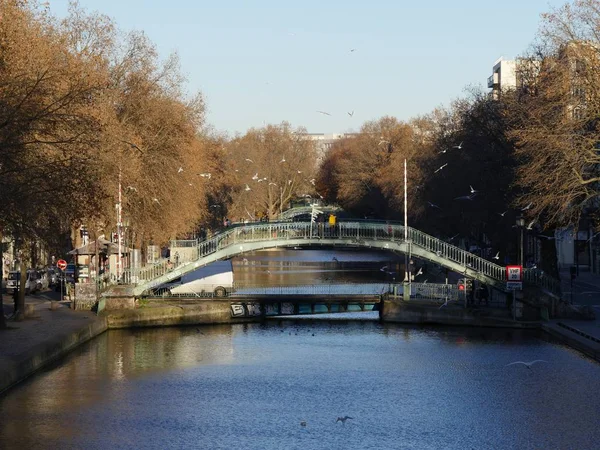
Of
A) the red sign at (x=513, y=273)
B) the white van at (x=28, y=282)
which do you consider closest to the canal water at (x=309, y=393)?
the red sign at (x=513, y=273)

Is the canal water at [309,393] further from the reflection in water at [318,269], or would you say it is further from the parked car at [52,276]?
the reflection in water at [318,269]

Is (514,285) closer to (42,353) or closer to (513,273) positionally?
(513,273)

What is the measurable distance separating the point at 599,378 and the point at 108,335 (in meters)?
23.3

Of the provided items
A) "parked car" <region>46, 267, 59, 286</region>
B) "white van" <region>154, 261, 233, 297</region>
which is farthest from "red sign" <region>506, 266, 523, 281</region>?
"parked car" <region>46, 267, 59, 286</region>

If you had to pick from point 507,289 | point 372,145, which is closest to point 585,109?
point 507,289

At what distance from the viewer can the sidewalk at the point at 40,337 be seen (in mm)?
38875

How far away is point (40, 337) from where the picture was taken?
4541cm

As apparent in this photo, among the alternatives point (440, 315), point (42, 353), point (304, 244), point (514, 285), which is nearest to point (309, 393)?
point (42, 353)

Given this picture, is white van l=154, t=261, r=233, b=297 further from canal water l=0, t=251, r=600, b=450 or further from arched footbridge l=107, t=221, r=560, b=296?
canal water l=0, t=251, r=600, b=450

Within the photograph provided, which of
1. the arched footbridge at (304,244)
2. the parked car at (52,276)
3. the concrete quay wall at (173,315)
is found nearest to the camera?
the concrete quay wall at (173,315)

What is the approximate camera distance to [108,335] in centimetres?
5328

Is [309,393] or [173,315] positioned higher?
[173,315]

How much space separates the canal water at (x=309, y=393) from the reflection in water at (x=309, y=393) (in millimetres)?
58

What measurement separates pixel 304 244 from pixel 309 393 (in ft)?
73.5
